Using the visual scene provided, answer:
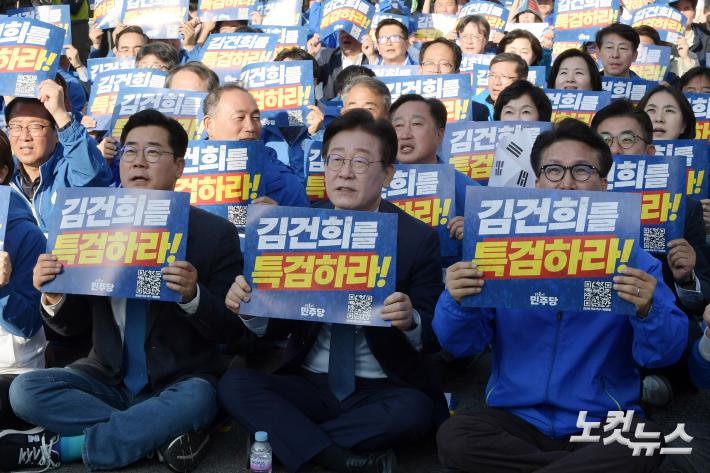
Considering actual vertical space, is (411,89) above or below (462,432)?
above

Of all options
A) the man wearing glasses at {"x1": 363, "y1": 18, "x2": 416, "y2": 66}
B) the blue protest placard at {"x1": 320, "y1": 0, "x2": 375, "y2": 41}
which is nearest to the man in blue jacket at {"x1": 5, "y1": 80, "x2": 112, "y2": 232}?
the man wearing glasses at {"x1": 363, "y1": 18, "x2": 416, "y2": 66}

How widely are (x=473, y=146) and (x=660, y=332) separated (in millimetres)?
2792

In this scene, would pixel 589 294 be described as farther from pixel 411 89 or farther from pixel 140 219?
pixel 411 89

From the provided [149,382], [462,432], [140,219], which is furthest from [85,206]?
[462,432]

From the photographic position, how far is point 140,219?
14.5 feet

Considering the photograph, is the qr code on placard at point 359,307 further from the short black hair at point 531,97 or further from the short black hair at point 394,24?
the short black hair at point 394,24

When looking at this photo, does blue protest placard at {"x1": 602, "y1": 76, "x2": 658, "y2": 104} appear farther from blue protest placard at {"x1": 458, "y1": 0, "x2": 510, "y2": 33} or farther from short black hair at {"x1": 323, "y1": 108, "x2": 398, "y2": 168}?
short black hair at {"x1": 323, "y1": 108, "x2": 398, "y2": 168}

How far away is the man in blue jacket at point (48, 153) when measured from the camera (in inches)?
234

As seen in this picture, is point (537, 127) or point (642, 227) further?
point (537, 127)

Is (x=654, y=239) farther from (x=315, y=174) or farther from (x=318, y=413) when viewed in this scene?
(x=315, y=174)

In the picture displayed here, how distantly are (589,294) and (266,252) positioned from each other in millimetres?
1404

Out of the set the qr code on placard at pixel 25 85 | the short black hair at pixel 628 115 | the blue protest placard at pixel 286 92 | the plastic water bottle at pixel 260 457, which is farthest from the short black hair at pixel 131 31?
the plastic water bottle at pixel 260 457

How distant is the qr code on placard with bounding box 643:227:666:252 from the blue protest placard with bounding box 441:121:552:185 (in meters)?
1.39

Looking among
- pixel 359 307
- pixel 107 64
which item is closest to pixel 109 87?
pixel 107 64
